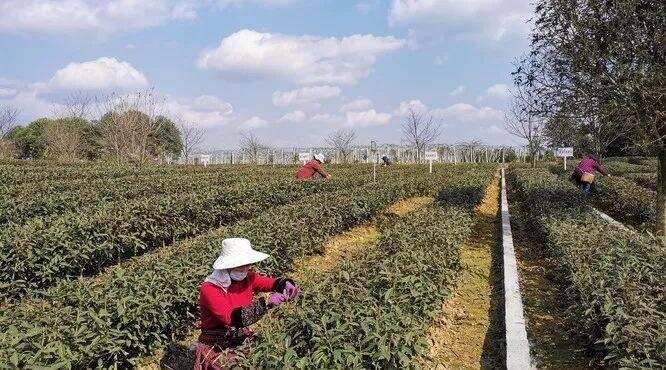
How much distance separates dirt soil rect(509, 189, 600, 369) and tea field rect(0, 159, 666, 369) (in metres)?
0.09

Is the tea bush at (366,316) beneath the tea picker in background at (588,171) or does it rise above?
beneath

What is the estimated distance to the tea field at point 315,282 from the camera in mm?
3836

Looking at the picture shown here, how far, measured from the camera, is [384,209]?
13.4 metres

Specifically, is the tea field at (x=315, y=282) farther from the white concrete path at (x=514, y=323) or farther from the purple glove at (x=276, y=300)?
the white concrete path at (x=514, y=323)

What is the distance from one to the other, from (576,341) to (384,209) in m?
8.07

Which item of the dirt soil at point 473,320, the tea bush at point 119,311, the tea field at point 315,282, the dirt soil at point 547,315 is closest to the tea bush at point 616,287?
the tea field at point 315,282

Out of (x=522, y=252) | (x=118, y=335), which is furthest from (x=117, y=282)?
(x=522, y=252)

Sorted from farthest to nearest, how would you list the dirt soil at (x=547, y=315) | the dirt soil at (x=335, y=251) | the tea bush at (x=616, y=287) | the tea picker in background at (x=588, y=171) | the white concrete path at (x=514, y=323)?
the tea picker in background at (x=588, y=171), the dirt soil at (x=335, y=251), the dirt soil at (x=547, y=315), the white concrete path at (x=514, y=323), the tea bush at (x=616, y=287)

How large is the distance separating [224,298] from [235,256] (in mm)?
343

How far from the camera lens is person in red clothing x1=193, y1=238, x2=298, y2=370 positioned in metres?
4.00

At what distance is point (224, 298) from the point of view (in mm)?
4109

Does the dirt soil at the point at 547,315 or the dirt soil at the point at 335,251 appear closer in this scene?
the dirt soil at the point at 547,315

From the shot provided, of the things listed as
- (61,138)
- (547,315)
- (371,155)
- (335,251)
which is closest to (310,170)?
(335,251)

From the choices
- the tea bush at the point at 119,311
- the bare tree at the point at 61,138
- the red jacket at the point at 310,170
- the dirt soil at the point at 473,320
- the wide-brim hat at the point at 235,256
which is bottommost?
the dirt soil at the point at 473,320
